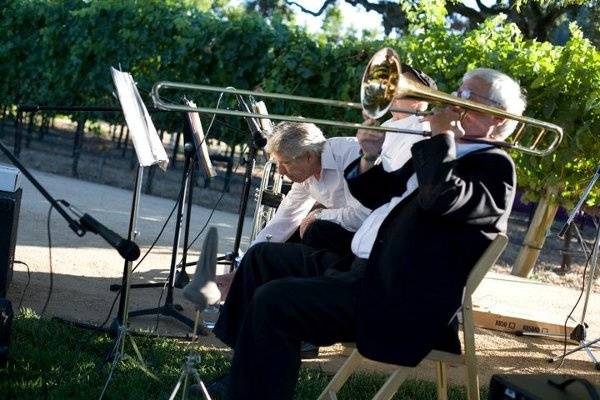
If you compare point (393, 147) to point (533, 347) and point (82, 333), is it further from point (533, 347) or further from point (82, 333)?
point (533, 347)

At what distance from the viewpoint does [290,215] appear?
4965 millimetres

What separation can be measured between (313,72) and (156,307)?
5.30 m

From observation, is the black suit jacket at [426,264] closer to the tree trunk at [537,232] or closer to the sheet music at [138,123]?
the sheet music at [138,123]

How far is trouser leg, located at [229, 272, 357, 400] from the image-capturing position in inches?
128

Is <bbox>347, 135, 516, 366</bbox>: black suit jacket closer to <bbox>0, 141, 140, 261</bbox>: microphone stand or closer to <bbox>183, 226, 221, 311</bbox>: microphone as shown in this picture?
<bbox>183, 226, 221, 311</bbox>: microphone

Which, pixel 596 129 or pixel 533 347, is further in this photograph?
pixel 596 129

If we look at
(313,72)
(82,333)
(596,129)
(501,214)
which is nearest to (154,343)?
(82,333)

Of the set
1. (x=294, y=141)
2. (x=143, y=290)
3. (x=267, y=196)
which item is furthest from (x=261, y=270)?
(x=143, y=290)

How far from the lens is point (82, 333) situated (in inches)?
195

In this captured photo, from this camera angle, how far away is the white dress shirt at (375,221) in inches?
132

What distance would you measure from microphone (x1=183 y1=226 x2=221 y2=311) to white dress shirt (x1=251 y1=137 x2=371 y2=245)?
1.52 m

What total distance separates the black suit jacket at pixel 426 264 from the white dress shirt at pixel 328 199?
1.23 m

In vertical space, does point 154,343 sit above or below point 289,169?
below

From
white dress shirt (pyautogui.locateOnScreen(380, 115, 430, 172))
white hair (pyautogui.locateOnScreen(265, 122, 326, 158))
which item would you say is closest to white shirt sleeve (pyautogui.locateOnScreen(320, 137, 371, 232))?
white hair (pyautogui.locateOnScreen(265, 122, 326, 158))
